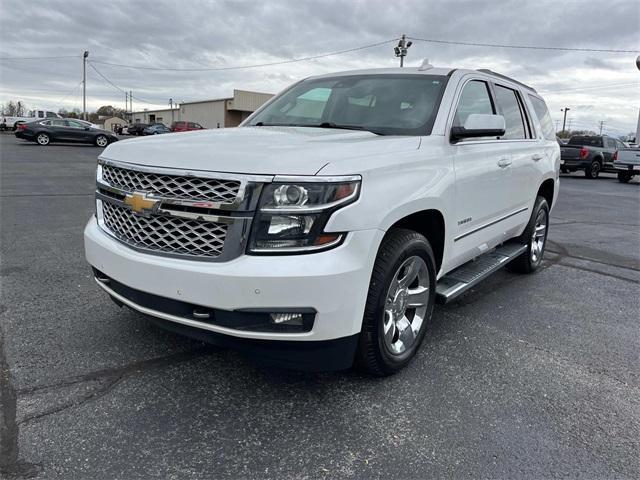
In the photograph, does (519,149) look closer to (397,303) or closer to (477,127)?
(477,127)

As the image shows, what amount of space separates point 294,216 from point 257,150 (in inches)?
16.9

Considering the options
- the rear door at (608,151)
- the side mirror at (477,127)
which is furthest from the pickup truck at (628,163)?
the side mirror at (477,127)

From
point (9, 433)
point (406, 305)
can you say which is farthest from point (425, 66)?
point (9, 433)

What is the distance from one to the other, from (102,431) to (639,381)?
324 centimetres

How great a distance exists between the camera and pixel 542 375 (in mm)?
3256

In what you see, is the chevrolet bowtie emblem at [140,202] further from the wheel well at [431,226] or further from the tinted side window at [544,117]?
the tinted side window at [544,117]

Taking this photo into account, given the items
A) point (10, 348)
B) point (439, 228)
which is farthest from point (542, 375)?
point (10, 348)

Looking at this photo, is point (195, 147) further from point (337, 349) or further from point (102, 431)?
point (102, 431)

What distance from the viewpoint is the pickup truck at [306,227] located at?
7.80 feet

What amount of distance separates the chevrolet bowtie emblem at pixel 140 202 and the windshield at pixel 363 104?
1.63 meters

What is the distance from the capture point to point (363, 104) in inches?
155

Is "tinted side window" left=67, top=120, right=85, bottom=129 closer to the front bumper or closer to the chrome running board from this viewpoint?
the chrome running board

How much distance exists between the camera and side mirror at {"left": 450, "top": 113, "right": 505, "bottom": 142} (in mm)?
3316

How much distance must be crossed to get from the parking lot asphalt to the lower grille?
85 centimetres
